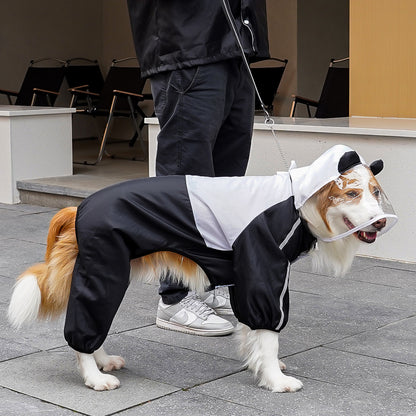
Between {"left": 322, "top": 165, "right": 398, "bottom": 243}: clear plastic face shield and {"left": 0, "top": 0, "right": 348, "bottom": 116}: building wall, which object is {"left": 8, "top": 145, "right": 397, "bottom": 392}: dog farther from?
{"left": 0, "top": 0, "right": 348, "bottom": 116}: building wall

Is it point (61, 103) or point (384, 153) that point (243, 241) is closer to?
point (384, 153)

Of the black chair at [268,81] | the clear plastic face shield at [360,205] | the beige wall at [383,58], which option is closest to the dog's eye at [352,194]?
the clear plastic face shield at [360,205]

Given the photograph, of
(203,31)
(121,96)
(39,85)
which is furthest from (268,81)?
(203,31)

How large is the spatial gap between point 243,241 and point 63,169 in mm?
5058

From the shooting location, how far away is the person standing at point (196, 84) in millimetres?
3707

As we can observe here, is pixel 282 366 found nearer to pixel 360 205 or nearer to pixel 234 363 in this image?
pixel 234 363

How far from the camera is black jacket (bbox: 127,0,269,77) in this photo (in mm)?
3699

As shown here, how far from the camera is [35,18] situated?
11.9 meters

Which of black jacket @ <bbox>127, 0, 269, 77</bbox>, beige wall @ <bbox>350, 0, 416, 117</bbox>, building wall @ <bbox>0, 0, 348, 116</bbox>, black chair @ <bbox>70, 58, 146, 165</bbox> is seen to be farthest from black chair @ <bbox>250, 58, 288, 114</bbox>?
black jacket @ <bbox>127, 0, 269, 77</bbox>

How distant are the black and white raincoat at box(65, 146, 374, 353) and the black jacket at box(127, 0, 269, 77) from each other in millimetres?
794

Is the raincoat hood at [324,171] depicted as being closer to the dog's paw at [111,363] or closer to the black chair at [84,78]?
the dog's paw at [111,363]

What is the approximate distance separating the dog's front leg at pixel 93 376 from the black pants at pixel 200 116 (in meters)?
0.75

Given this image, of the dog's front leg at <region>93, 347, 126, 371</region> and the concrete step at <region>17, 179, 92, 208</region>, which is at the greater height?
the concrete step at <region>17, 179, 92, 208</region>

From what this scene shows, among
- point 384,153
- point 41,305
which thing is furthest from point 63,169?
point 41,305
